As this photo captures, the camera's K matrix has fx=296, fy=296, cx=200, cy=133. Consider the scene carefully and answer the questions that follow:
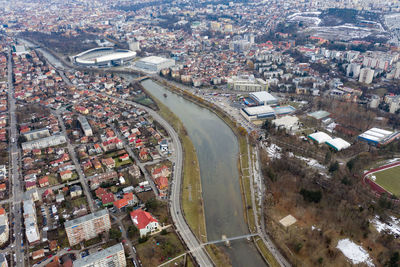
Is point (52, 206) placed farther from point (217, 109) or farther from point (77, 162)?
point (217, 109)

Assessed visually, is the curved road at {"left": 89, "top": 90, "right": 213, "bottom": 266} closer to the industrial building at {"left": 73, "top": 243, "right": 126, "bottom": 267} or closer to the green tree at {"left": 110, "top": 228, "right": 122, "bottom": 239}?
the green tree at {"left": 110, "top": 228, "right": 122, "bottom": 239}

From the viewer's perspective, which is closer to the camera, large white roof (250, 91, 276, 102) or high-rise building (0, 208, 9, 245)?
high-rise building (0, 208, 9, 245)

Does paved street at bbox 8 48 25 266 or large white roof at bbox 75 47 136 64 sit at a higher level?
large white roof at bbox 75 47 136 64

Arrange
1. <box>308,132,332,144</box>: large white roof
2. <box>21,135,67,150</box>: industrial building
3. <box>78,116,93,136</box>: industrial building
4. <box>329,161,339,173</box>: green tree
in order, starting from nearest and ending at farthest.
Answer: <box>329,161,339,173</box>: green tree → <box>21,135,67,150</box>: industrial building → <box>308,132,332,144</box>: large white roof → <box>78,116,93,136</box>: industrial building

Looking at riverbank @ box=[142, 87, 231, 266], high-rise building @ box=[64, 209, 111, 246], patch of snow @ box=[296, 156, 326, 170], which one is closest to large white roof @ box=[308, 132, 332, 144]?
patch of snow @ box=[296, 156, 326, 170]

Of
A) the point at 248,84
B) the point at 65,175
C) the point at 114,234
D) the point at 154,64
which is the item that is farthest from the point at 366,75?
the point at 65,175

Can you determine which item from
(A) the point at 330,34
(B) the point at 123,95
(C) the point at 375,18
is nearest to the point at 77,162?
(B) the point at 123,95

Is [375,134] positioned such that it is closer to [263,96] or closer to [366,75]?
[263,96]

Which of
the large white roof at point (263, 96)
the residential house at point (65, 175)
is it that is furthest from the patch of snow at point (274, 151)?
the residential house at point (65, 175)
